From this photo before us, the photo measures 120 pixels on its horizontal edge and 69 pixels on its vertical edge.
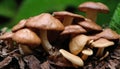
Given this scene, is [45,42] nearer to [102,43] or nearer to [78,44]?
[78,44]

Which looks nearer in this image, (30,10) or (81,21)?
(81,21)

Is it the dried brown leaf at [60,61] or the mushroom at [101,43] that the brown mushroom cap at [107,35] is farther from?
the dried brown leaf at [60,61]

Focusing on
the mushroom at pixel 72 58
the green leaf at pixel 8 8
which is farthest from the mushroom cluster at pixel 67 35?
the green leaf at pixel 8 8

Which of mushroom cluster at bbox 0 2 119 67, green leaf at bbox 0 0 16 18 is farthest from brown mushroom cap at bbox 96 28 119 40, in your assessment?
green leaf at bbox 0 0 16 18

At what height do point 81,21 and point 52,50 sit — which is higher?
point 81,21

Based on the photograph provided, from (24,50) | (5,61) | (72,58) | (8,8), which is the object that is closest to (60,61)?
(72,58)

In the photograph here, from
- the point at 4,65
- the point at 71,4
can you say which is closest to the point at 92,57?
the point at 4,65

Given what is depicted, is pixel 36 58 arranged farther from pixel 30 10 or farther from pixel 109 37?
pixel 30 10

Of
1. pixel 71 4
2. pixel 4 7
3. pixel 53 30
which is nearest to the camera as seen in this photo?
pixel 53 30
